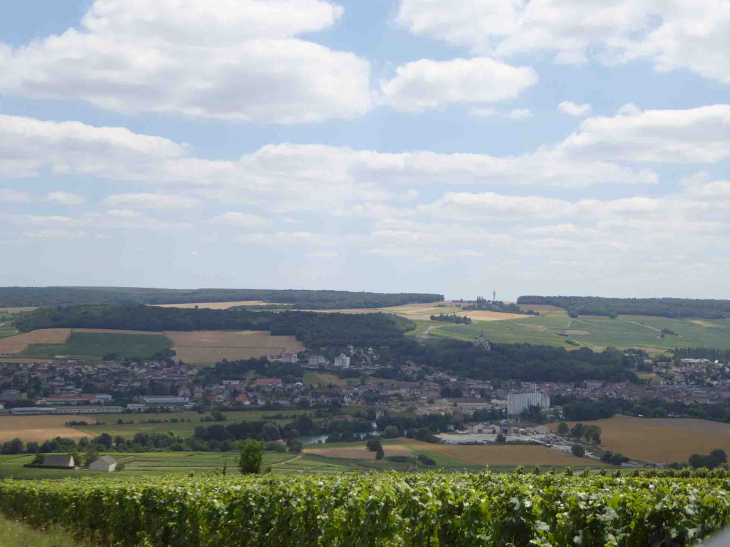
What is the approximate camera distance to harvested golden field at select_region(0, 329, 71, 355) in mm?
102963

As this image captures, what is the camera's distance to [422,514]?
27.1 feet

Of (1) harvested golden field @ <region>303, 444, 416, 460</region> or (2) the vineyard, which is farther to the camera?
(1) harvested golden field @ <region>303, 444, 416, 460</region>

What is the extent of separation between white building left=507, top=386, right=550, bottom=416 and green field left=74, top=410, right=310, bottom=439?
24.0 m

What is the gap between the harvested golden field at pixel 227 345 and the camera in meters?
110

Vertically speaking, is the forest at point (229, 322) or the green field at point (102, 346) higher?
the forest at point (229, 322)

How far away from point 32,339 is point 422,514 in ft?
377

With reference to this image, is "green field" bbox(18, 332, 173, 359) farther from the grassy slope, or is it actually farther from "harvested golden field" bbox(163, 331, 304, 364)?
the grassy slope

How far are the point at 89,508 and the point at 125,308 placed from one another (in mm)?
119702

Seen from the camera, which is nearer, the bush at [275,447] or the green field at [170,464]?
the green field at [170,464]

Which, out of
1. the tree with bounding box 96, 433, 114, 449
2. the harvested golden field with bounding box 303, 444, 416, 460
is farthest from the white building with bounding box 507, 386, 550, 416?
the tree with bounding box 96, 433, 114, 449

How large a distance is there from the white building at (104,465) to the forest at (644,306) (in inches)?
4595

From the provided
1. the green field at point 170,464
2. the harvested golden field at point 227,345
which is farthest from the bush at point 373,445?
the harvested golden field at point 227,345

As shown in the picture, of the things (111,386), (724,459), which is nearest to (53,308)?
(111,386)

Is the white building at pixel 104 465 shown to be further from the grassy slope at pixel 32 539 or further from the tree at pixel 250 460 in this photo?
the grassy slope at pixel 32 539
